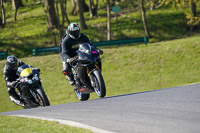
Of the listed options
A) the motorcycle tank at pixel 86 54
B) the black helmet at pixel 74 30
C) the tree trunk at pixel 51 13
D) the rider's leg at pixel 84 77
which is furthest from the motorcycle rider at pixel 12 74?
the tree trunk at pixel 51 13

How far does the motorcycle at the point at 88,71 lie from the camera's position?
1085 centimetres

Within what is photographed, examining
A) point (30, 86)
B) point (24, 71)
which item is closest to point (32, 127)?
point (30, 86)

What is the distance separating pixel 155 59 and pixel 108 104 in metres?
16.9

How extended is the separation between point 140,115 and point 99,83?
142 inches

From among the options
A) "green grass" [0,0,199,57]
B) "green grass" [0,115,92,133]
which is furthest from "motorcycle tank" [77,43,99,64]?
"green grass" [0,0,199,57]

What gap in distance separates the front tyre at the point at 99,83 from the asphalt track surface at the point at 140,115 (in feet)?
5.13

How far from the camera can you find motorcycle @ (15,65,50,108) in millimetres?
11944

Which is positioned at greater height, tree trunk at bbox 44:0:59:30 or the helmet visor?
the helmet visor

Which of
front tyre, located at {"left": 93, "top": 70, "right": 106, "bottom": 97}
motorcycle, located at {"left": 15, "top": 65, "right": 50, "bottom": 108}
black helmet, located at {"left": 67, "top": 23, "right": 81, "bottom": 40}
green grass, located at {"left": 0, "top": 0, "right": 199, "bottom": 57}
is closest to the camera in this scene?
front tyre, located at {"left": 93, "top": 70, "right": 106, "bottom": 97}

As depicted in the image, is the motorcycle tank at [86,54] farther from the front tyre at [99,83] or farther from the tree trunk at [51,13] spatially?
the tree trunk at [51,13]

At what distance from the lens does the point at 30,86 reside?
476 inches

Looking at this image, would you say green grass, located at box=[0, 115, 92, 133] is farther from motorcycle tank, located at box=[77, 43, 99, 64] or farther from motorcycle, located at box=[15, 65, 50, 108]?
motorcycle, located at box=[15, 65, 50, 108]

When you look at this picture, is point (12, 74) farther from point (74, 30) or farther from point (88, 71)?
point (88, 71)

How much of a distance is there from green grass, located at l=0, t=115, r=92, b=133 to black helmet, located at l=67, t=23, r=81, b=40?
4.53 metres
